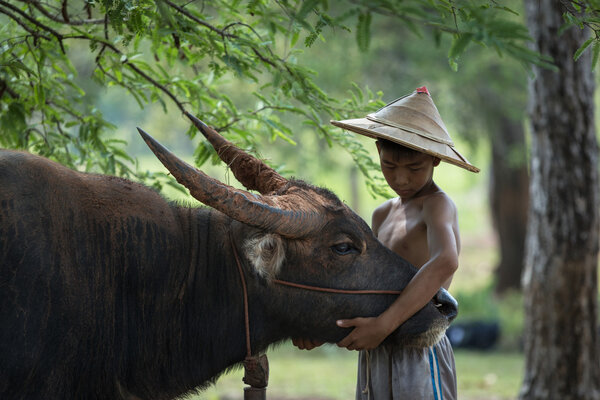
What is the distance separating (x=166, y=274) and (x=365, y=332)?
1.12 meters

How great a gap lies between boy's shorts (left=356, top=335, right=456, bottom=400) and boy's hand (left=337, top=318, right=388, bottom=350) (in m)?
0.17

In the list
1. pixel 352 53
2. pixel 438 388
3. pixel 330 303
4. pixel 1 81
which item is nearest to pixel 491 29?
pixel 330 303

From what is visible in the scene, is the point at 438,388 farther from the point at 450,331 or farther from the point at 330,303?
the point at 450,331

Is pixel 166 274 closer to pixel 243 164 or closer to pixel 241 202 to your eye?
pixel 241 202

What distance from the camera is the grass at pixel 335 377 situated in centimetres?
1011

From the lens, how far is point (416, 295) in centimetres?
357

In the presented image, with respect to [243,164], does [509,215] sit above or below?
above

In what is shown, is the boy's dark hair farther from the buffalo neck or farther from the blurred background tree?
the buffalo neck

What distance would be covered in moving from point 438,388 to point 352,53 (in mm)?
11351

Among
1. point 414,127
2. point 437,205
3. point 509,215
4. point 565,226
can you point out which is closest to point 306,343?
point 437,205

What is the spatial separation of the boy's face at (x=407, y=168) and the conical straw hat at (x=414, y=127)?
102 mm

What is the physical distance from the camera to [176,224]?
12.4ft

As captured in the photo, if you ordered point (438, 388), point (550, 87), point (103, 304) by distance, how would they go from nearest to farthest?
point (103, 304) → point (438, 388) → point (550, 87)

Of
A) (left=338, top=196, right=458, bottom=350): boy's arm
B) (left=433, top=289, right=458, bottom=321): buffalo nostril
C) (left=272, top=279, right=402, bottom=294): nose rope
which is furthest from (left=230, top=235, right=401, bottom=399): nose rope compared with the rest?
(left=433, top=289, right=458, bottom=321): buffalo nostril
